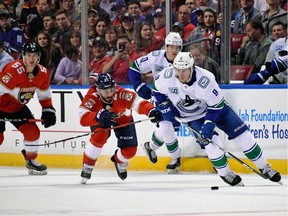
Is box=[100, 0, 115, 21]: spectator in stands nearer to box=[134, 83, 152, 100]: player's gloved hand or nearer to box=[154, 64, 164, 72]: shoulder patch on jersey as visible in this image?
box=[154, 64, 164, 72]: shoulder patch on jersey

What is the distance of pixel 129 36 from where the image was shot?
12.4m

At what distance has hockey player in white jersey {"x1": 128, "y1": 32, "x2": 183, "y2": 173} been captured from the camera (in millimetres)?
11562

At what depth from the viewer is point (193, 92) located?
10148 mm

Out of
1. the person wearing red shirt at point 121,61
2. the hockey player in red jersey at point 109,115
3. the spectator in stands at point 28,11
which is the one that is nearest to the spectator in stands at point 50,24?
the spectator in stands at point 28,11

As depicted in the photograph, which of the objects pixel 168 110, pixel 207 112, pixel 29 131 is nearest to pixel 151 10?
pixel 168 110

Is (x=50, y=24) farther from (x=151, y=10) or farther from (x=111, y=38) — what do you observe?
(x=151, y=10)

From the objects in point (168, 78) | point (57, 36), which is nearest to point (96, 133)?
point (168, 78)

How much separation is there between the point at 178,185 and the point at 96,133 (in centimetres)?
100

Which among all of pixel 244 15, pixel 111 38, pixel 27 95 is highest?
pixel 244 15

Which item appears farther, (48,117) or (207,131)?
(48,117)

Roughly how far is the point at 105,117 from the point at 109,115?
0.05 metres

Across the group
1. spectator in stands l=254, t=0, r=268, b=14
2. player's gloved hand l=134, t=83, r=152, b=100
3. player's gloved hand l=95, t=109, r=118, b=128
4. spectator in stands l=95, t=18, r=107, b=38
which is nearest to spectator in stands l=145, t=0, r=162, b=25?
spectator in stands l=95, t=18, r=107, b=38

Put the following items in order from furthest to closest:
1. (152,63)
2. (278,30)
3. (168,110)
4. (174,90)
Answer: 1. (152,63)
2. (278,30)
3. (168,110)
4. (174,90)

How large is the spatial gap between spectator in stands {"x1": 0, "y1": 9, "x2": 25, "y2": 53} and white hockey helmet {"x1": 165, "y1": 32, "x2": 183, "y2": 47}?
2524 millimetres
